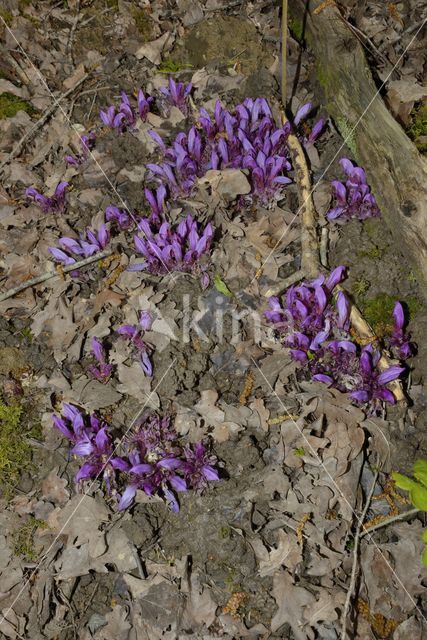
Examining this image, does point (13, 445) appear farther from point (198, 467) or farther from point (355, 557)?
point (355, 557)

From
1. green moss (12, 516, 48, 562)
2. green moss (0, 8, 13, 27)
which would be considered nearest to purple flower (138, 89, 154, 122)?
green moss (0, 8, 13, 27)

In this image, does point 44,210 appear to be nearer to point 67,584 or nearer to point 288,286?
point 288,286

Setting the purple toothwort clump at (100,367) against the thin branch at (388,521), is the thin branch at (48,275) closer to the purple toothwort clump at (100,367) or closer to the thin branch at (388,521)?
the purple toothwort clump at (100,367)

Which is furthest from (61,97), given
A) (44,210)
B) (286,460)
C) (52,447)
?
(286,460)

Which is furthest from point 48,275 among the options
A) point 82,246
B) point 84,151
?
point 84,151

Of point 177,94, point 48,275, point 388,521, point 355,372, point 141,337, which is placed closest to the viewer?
point 388,521

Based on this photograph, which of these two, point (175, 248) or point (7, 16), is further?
point (7, 16)

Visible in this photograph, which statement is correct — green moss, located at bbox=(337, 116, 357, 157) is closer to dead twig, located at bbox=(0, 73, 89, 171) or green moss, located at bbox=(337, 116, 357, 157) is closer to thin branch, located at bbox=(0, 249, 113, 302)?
thin branch, located at bbox=(0, 249, 113, 302)
